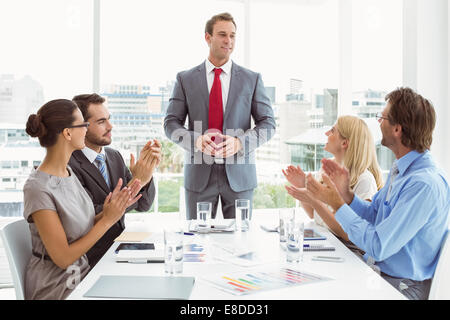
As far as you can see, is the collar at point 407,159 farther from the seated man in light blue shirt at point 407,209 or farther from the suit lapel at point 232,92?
the suit lapel at point 232,92

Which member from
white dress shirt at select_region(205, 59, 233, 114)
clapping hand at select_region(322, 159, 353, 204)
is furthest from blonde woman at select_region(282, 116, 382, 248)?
white dress shirt at select_region(205, 59, 233, 114)

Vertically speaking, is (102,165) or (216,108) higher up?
(216,108)

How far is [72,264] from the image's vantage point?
1.86 meters

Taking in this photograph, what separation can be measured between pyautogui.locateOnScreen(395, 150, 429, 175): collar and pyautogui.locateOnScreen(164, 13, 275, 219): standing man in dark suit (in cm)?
120

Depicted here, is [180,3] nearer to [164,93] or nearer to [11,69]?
[164,93]

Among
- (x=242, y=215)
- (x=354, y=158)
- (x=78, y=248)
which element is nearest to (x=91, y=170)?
(x=78, y=248)

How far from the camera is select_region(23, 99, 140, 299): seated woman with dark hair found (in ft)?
5.84

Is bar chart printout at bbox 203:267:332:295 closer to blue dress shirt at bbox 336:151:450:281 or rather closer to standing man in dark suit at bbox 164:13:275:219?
blue dress shirt at bbox 336:151:450:281

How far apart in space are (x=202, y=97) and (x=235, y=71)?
0.30 meters

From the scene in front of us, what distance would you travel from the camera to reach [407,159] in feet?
6.37

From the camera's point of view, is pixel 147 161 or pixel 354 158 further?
pixel 354 158

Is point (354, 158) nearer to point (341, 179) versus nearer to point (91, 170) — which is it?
point (341, 179)

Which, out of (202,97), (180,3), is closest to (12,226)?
(202,97)

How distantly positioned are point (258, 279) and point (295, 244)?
263mm
